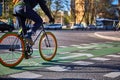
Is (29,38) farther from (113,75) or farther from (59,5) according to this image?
(59,5)

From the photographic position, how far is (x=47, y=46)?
7984 millimetres

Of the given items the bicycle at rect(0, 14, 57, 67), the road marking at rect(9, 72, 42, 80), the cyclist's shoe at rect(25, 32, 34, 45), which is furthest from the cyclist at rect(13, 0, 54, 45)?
the road marking at rect(9, 72, 42, 80)

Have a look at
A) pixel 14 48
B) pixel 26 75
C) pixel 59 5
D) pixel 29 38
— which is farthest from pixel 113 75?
pixel 59 5

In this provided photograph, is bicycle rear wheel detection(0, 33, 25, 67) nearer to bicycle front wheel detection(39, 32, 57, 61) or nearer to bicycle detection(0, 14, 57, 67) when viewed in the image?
bicycle detection(0, 14, 57, 67)

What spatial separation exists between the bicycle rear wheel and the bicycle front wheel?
0.80m

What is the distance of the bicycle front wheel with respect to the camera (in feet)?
25.5

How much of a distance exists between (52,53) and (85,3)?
85986 mm

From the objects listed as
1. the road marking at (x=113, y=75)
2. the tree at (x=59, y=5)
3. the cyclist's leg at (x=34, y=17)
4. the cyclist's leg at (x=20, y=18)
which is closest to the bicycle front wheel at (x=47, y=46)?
the cyclist's leg at (x=34, y=17)

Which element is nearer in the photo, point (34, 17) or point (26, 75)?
point (26, 75)

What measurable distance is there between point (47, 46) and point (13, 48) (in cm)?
123

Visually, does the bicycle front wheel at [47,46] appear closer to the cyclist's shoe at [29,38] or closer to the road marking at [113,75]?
the cyclist's shoe at [29,38]

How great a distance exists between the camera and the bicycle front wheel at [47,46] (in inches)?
307

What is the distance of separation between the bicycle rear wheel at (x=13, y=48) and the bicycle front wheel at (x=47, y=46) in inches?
31.6

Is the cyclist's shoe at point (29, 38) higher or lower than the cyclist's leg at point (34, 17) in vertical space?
lower
